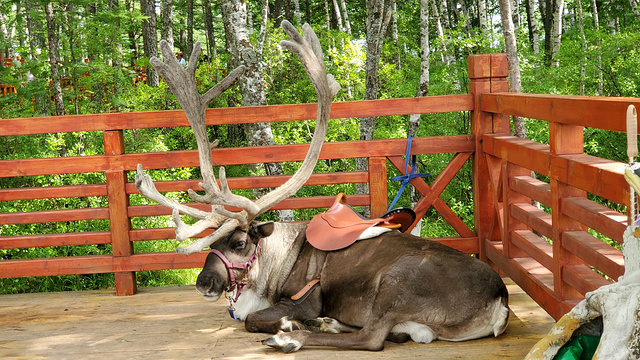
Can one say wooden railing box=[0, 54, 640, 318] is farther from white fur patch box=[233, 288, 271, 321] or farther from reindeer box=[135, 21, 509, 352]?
white fur patch box=[233, 288, 271, 321]

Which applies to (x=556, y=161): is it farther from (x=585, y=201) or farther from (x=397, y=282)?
(x=397, y=282)

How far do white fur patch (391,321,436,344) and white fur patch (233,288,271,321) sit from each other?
3.05 feet

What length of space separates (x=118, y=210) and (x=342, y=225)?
5.76 feet


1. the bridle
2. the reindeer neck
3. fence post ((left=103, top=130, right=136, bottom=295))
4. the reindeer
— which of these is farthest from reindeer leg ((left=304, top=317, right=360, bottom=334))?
fence post ((left=103, top=130, right=136, bottom=295))

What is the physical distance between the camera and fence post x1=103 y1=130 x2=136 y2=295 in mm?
4684

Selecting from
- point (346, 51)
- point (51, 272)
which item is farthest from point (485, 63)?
point (346, 51)

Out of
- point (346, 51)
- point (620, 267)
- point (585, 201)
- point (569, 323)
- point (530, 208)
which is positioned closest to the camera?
point (569, 323)

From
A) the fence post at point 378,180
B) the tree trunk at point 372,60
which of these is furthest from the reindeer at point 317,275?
the tree trunk at point 372,60

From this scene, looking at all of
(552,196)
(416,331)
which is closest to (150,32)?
(416,331)

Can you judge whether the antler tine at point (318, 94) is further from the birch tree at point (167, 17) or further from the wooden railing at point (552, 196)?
the birch tree at point (167, 17)

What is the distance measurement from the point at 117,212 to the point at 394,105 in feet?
7.14

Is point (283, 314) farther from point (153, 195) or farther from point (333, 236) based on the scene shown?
point (153, 195)

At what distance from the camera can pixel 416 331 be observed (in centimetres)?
348

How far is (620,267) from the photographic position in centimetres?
267
